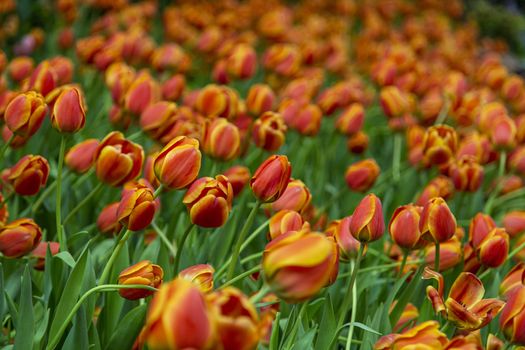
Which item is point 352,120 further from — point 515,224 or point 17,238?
point 17,238

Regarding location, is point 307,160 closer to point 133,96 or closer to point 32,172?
point 133,96

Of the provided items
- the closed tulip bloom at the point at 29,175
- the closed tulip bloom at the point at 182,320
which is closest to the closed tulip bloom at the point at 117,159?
the closed tulip bloom at the point at 29,175

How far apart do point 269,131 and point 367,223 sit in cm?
61

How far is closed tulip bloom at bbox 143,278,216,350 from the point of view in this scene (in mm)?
660

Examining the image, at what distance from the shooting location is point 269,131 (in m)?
1.78

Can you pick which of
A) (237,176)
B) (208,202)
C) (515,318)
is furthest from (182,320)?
(237,176)

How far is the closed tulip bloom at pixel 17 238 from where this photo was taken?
1.30 m

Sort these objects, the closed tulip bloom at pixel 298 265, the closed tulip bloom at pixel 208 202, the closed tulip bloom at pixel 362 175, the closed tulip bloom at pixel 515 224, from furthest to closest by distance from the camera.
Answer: the closed tulip bloom at pixel 362 175, the closed tulip bloom at pixel 515 224, the closed tulip bloom at pixel 208 202, the closed tulip bloom at pixel 298 265

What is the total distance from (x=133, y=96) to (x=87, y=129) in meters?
0.49

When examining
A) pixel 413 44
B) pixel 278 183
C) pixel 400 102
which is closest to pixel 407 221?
pixel 278 183

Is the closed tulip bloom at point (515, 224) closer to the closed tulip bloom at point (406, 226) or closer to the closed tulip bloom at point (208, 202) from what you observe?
the closed tulip bloom at point (406, 226)

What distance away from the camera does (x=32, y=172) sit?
1.40m

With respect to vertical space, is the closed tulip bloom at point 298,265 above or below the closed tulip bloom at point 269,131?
above

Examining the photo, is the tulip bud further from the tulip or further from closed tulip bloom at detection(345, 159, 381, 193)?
closed tulip bloom at detection(345, 159, 381, 193)
